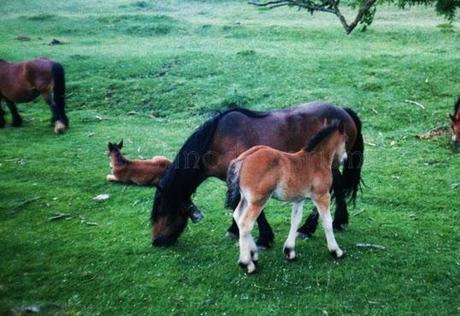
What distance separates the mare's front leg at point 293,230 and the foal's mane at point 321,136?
71cm

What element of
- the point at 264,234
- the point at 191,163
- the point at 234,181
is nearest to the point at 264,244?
the point at 264,234

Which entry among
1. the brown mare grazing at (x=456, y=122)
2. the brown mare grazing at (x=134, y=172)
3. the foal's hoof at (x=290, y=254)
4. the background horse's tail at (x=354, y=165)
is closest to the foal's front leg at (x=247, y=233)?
the foal's hoof at (x=290, y=254)

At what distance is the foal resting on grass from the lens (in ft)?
19.4

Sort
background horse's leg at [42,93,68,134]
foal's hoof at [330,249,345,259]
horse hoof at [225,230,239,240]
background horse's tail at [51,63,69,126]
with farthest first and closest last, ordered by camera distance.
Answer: background horse's leg at [42,93,68,134]
background horse's tail at [51,63,69,126]
horse hoof at [225,230,239,240]
foal's hoof at [330,249,345,259]

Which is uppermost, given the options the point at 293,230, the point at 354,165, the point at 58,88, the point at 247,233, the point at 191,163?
the point at 191,163

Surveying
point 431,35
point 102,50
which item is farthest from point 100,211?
point 431,35

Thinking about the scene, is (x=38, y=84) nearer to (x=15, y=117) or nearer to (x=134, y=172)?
(x=15, y=117)

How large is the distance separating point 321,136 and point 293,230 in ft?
4.14

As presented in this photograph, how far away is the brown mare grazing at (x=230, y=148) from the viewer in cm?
689

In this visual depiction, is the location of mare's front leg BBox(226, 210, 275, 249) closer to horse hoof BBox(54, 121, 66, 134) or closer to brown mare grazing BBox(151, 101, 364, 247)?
brown mare grazing BBox(151, 101, 364, 247)

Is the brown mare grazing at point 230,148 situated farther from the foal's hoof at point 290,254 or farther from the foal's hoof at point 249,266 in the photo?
the foal's hoof at point 249,266

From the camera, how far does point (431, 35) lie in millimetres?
19172

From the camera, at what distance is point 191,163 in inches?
273

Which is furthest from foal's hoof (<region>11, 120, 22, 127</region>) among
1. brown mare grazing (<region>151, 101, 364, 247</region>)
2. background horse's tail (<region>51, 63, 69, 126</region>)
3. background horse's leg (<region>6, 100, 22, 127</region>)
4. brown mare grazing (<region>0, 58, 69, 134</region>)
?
brown mare grazing (<region>151, 101, 364, 247</region>)
